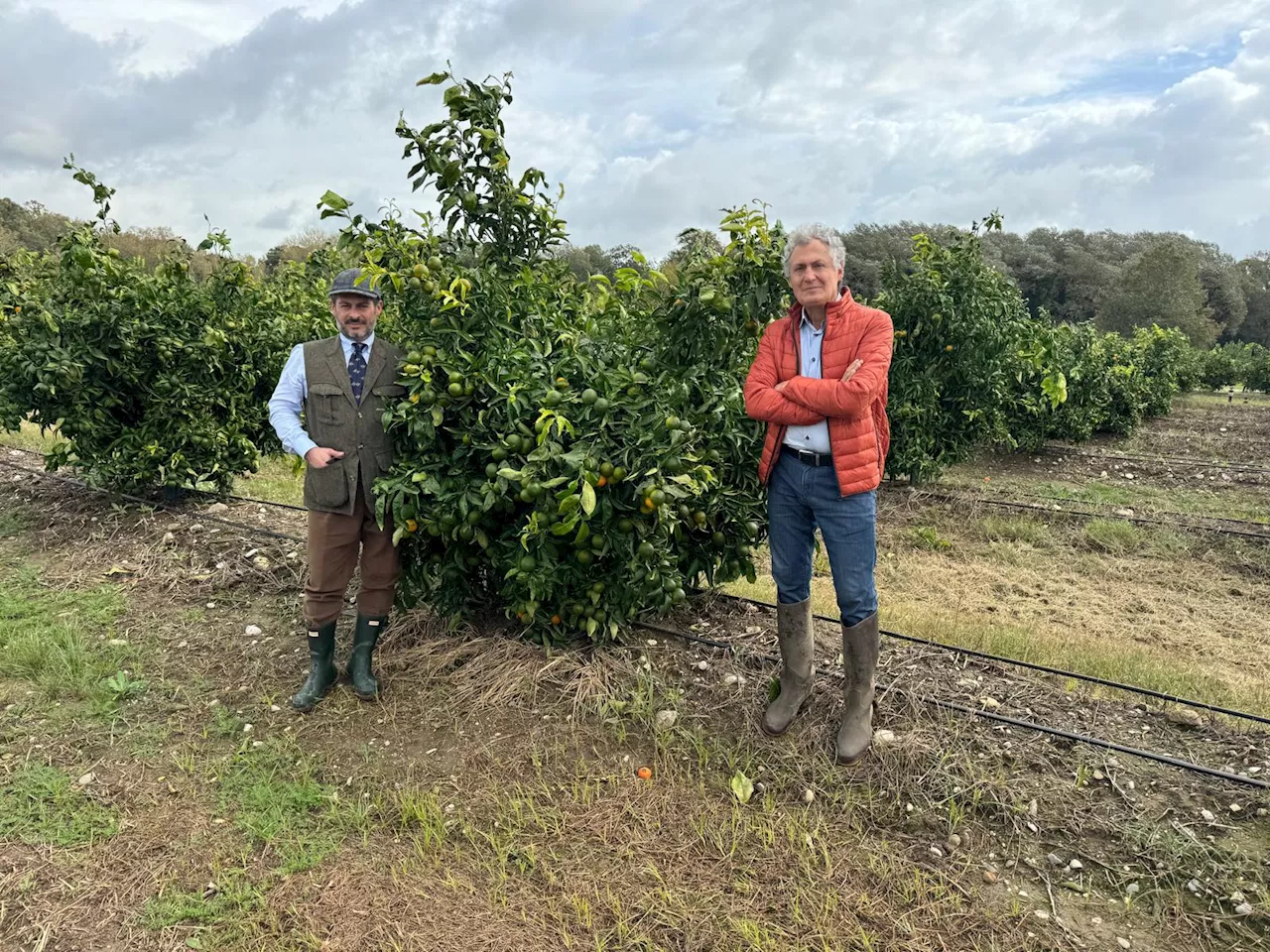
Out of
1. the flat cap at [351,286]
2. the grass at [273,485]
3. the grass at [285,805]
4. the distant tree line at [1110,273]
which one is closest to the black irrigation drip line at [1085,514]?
the grass at [273,485]

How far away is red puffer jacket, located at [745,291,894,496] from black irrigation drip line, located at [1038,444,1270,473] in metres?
10.8

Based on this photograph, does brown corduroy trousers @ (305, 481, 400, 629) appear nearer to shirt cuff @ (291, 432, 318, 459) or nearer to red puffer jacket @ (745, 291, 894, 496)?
shirt cuff @ (291, 432, 318, 459)

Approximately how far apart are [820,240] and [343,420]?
2.00 metres

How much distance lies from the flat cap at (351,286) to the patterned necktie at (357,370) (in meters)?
0.22

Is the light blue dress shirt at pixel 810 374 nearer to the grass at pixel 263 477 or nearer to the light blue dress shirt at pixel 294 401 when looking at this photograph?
the light blue dress shirt at pixel 294 401

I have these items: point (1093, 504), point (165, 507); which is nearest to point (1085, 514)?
point (1093, 504)

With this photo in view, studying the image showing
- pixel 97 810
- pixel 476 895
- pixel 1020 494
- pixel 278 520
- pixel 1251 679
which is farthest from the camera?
pixel 1020 494

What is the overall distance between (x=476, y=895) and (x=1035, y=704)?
2.38 metres

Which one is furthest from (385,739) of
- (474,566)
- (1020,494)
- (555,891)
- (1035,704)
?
(1020,494)

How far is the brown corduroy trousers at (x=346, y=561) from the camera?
3418 mm

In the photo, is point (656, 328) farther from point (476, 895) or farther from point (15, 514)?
point (15, 514)

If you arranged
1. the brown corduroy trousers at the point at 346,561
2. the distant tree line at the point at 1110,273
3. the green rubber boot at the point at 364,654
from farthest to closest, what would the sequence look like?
the distant tree line at the point at 1110,273 → the green rubber boot at the point at 364,654 → the brown corduroy trousers at the point at 346,561

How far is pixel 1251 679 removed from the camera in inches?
176

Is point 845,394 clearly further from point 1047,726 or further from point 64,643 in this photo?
point 64,643
